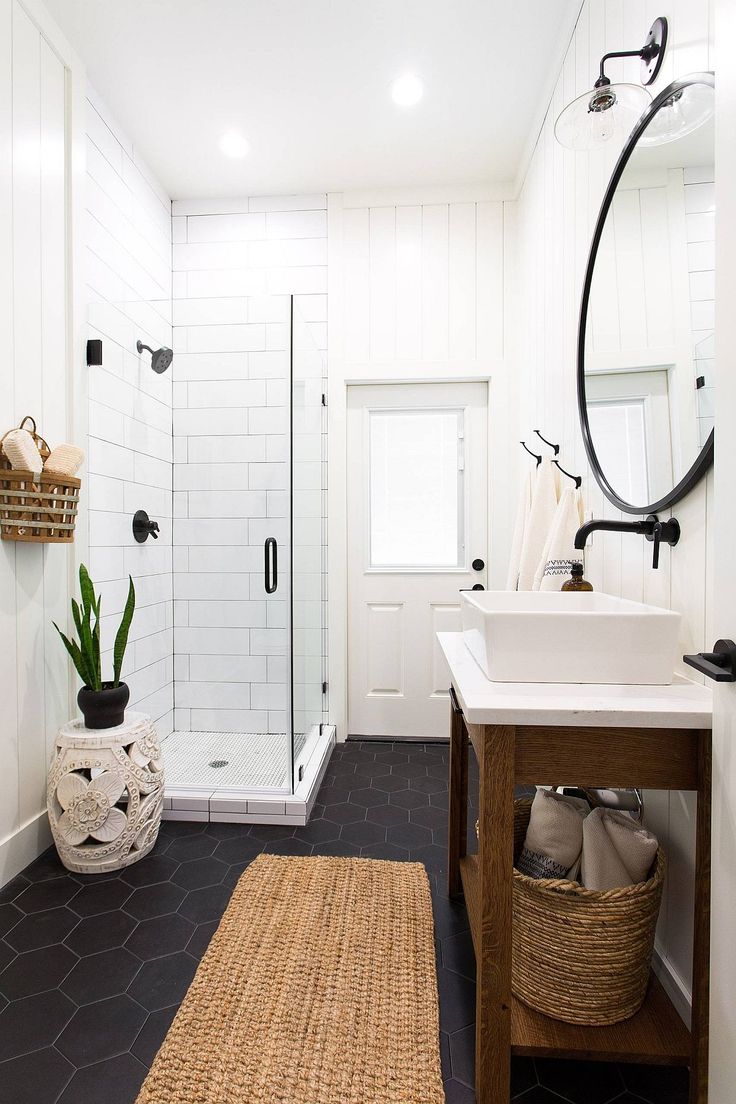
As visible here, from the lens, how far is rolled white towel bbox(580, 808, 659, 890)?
3.82 feet

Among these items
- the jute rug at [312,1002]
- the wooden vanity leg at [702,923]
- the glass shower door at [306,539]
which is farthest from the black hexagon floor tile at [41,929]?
the wooden vanity leg at [702,923]

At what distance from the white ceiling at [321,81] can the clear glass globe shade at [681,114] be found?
110 cm

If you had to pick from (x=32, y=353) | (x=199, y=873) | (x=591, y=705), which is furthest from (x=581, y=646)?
(x=32, y=353)

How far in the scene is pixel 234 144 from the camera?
266cm

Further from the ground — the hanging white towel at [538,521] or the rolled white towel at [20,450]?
the rolled white towel at [20,450]

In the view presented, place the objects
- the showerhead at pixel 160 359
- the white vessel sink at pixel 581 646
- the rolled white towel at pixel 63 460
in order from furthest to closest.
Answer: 1. the showerhead at pixel 160 359
2. the rolled white towel at pixel 63 460
3. the white vessel sink at pixel 581 646

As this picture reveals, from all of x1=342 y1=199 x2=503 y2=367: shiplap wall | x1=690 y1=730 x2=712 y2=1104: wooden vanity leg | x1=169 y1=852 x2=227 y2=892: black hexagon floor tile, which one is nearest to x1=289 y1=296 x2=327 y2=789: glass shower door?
x1=342 y1=199 x2=503 y2=367: shiplap wall

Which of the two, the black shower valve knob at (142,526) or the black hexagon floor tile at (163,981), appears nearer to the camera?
the black hexagon floor tile at (163,981)

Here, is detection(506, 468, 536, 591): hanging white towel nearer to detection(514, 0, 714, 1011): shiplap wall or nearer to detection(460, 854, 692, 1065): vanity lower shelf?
detection(514, 0, 714, 1011): shiplap wall

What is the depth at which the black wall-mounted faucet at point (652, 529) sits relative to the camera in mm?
1235

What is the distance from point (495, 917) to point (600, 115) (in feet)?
5.64

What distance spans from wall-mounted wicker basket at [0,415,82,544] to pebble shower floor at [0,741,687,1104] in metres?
1.04

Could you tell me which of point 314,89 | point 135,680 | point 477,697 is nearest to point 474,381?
point 314,89

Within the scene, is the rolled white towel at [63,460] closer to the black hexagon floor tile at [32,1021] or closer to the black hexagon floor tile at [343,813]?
the black hexagon floor tile at [32,1021]
